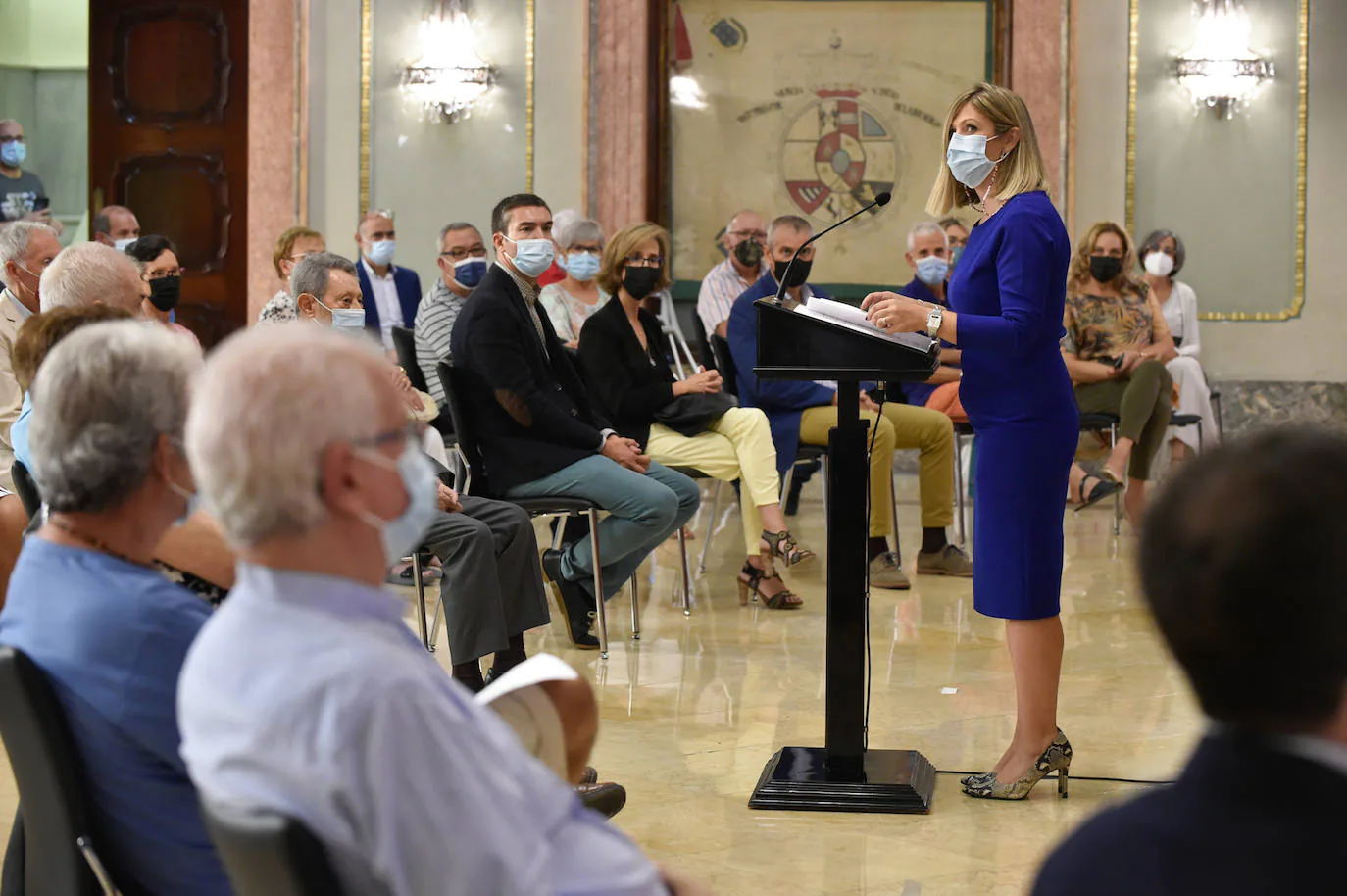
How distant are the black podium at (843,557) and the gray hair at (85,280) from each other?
133 cm

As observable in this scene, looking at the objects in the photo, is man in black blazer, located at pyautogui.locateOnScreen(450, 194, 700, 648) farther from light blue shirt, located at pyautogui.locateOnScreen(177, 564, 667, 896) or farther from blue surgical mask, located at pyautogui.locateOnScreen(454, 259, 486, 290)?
light blue shirt, located at pyautogui.locateOnScreen(177, 564, 667, 896)

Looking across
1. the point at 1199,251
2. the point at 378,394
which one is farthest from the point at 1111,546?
the point at 378,394

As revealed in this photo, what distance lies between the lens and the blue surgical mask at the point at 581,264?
6121 mm

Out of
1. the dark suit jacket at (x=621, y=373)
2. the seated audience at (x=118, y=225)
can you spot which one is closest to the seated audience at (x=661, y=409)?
the dark suit jacket at (x=621, y=373)

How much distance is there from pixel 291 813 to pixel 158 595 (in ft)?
1.70

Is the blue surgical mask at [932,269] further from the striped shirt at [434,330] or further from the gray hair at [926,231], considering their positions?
the striped shirt at [434,330]

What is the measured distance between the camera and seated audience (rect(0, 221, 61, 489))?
390cm

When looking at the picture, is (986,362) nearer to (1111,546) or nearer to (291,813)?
(291,813)

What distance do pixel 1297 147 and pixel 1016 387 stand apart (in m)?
6.24

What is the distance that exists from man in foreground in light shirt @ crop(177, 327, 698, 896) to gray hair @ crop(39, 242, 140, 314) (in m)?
2.04

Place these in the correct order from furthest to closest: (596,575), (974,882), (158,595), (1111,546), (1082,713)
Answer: (1111,546) → (596,575) → (1082,713) → (974,882) → (158,595)

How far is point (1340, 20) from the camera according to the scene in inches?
328

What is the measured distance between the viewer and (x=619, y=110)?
27.7ft

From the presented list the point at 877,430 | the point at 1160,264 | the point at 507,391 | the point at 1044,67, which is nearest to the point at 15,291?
the point at 507,391
